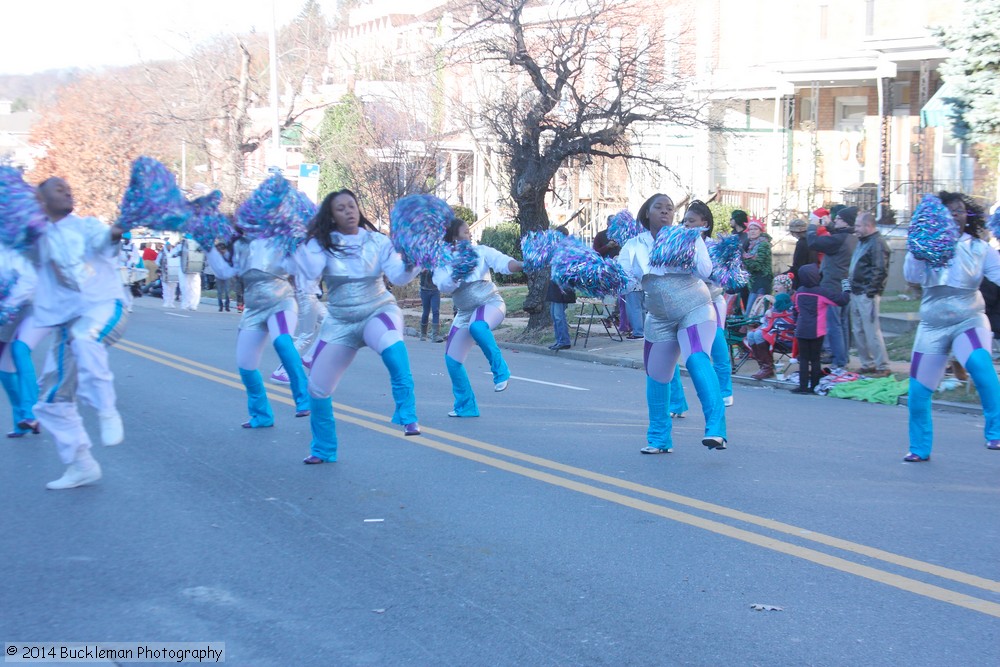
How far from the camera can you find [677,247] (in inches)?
314

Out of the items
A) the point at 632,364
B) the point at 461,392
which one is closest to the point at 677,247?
the point at 461,392

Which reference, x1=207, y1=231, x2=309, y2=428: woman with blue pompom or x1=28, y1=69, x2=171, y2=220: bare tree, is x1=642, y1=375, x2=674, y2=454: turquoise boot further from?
x1=28, y1=69, x2=171, y2=220: bare tree

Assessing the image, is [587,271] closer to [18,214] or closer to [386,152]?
[18,214]

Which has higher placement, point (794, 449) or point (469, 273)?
point (469, 273)

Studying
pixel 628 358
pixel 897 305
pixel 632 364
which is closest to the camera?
pixel 632 364

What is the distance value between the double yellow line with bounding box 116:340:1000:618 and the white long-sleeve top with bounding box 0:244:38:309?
3097mm

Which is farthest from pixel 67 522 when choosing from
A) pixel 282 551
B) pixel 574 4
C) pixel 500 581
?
pixel 574 4

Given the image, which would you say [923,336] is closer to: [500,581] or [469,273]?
[469,273]

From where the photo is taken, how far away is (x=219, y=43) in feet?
130

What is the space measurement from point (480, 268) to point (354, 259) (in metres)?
2.03

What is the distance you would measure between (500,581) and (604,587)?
1.66 ft

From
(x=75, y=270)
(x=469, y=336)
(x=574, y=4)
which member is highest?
(x=574, y=4)

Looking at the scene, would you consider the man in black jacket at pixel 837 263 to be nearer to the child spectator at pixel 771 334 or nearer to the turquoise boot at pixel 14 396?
the child spectator at pixel 771 334

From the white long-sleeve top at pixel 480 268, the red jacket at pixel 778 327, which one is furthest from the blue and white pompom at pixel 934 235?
the red jacket at pixel 778 327
